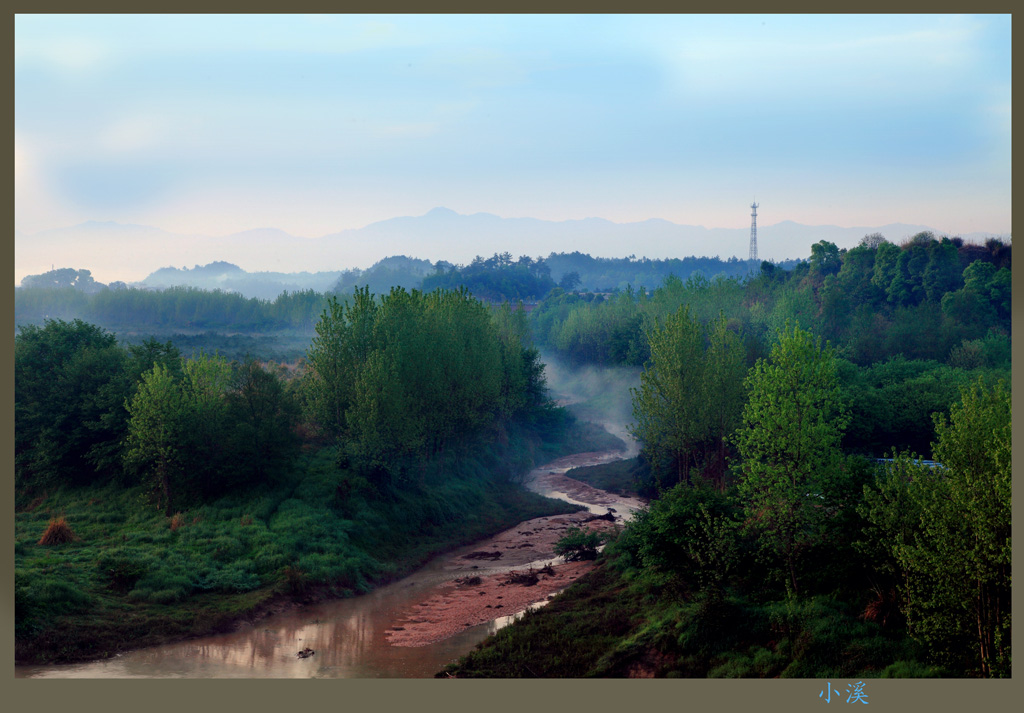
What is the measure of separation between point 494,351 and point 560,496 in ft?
32.3

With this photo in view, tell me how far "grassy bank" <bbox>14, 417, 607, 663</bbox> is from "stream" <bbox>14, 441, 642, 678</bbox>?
2.37 feet

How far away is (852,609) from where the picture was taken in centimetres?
A: 1844

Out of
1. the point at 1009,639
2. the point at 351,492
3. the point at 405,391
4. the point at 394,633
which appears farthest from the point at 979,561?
the point at 405,391

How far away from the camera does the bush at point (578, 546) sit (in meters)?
Result: 31.1

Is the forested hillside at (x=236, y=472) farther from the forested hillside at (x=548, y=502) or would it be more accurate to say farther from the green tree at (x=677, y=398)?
the green tree at (x=677, y=398)

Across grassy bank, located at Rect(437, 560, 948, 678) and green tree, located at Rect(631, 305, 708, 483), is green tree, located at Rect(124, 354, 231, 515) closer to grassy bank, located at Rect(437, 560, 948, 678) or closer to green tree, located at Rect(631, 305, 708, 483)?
grassy bank, located at Rect(437, 560, 948, 678)

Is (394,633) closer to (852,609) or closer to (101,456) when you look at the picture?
(852,609)

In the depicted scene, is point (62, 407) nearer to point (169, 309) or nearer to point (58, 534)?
point (58, 534)

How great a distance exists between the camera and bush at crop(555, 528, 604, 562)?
31.1m

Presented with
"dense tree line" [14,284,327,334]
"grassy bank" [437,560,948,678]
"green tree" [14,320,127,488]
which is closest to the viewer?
"grassy bank" [437,560,948,678]

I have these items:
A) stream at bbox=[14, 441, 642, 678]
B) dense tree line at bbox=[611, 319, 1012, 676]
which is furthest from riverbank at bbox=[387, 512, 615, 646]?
dense tree line at bbox=[611, 319, 1012, 676]

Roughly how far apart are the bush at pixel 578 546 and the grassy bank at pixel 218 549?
538 centimetres

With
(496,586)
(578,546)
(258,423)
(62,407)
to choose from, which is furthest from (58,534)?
(578,546)

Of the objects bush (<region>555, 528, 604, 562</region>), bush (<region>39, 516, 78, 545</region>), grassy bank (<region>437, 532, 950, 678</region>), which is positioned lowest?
bush (<region>555, 528, 604, 562</region>)
